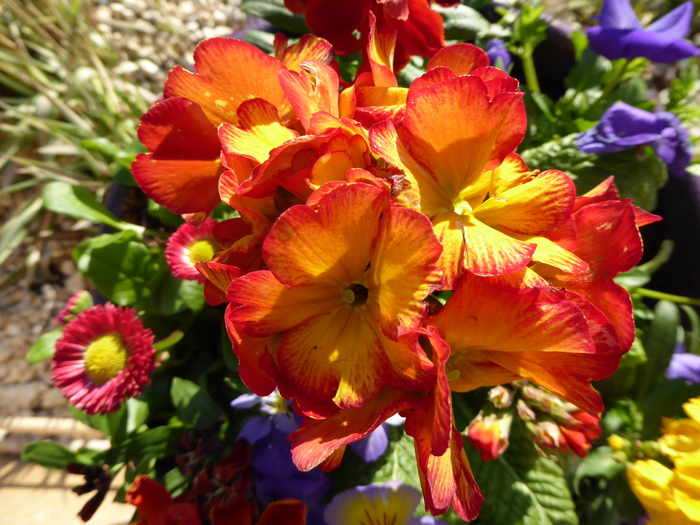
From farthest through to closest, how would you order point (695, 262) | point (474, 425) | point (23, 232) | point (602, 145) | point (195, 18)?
1. point (195, 18)
2. point (23, 232)
3. point (695, 262)
4. point (602, 145)
5. point (474, 425)

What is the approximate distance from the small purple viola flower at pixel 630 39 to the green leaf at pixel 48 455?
0.93 meters

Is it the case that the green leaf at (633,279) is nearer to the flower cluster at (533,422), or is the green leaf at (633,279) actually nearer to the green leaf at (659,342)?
the green leaf at (659,342)

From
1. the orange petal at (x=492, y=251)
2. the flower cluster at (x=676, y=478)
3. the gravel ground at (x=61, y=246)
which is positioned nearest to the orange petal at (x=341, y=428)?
the orange petal at (x=492, y=251)

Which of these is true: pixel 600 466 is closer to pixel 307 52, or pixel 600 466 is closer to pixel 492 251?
pixel 492 251

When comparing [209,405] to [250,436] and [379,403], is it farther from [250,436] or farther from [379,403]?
[379,403]

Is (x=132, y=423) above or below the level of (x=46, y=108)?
below

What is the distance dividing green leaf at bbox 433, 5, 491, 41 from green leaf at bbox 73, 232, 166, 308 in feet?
1.84

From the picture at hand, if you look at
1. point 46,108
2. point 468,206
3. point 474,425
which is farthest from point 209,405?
point 46,108

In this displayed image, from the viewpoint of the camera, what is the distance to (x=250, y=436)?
0.60 meters

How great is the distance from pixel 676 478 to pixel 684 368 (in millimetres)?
251

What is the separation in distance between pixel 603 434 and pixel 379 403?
20.5 inches

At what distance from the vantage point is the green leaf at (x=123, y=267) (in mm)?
686

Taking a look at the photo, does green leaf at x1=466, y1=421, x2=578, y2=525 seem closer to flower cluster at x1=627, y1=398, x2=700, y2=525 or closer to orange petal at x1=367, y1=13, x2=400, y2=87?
flower cluster at x1=627, y1=398, x2=700, y2=525

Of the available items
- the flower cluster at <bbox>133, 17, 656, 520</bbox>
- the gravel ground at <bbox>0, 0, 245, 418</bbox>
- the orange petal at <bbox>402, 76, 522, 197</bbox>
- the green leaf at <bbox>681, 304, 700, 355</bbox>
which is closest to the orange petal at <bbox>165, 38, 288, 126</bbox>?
the flower cluster at <bbox>133, 17, 656, 520</bbox>
